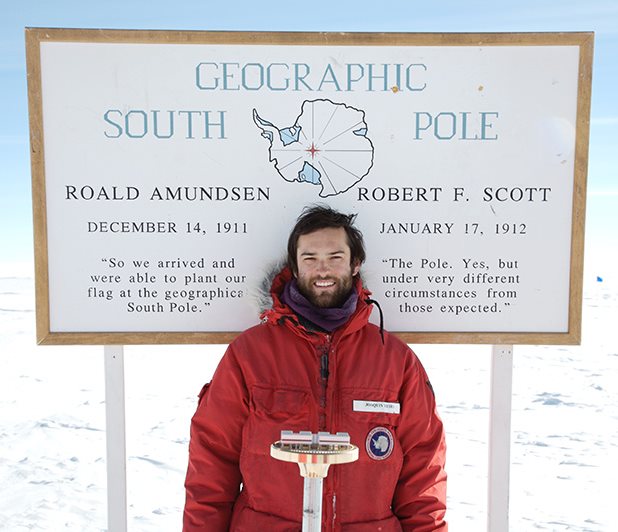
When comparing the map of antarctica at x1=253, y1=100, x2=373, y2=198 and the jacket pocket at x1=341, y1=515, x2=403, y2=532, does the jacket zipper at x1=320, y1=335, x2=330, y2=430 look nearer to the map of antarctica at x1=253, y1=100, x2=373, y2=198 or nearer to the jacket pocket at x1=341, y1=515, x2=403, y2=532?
the jacket pocket at x1=341, y1=515, x2=403, y2=532

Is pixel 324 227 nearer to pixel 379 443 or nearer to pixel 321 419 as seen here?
pixel 321 419

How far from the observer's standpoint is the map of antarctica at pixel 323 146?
235cm

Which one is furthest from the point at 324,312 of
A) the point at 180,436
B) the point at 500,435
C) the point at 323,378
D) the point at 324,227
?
the point at 180,436

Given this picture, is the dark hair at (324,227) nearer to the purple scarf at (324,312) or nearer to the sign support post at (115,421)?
the purple scarf at (324,312)

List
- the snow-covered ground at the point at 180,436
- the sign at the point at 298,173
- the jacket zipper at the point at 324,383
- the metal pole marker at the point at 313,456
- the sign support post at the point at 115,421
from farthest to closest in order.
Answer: the snow-covered ground at the point at 180,436, the sign support post at the point at 115,421, the sign at the point at 298,173, the jacket zipper at the point at 324,383, the metal pole marker at the point at 313,456

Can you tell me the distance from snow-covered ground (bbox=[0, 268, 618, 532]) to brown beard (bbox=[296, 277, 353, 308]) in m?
2.26

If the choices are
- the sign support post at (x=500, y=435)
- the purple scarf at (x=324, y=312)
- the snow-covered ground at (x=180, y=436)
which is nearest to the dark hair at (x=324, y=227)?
the purple scarf at (x=324, y=312)

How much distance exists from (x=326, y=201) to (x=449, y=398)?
4590 millimetres

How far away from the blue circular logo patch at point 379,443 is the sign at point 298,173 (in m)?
0.58

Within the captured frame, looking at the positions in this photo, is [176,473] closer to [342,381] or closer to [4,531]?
[4,531]

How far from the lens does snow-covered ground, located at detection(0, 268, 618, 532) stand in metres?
3.73

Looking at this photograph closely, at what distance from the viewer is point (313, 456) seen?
134 cm

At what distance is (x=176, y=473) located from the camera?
4234mm

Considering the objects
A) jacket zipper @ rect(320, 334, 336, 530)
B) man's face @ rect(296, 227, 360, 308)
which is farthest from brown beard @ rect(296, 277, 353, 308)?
jacket zipper @ rect(320, 334, 336, 530)
